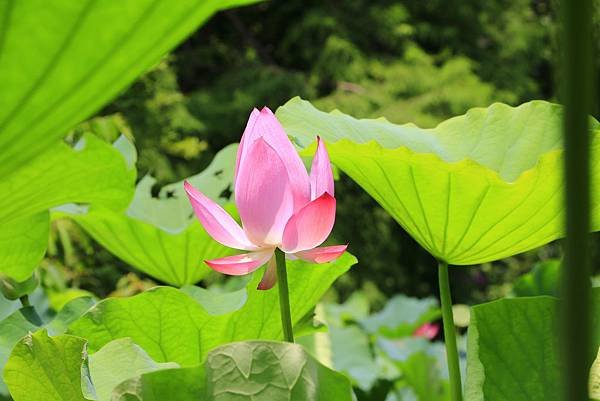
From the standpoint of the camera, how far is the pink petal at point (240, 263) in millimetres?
323

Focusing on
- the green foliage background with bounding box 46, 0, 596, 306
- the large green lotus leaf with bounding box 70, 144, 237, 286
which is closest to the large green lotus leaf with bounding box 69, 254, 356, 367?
the large green lotus leaf with bounding box 70, 144, 237, 286

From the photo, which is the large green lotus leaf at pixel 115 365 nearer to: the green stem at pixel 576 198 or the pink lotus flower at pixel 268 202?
the pink lotus flower at pixel 268 202

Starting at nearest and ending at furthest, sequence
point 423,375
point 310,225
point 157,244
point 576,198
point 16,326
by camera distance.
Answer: point 576,198, point 310,225, point 16,326, point 157,244, point 423,375

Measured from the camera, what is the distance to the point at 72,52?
7.8 inches

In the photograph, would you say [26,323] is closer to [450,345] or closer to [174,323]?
[174,323]

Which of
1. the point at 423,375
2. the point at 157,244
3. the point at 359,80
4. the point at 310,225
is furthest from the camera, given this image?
the point at 359,80

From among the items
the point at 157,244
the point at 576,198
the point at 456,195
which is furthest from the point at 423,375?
the point at 576,198

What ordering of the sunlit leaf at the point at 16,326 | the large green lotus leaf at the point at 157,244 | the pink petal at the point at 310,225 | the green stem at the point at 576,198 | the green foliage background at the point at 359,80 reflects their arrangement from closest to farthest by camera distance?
the green stem at the point at 576,198
the pink petal at the point at 310,225
the sunlit leaf at the point at 16,326
the large green lotus leaf at the point at 157,244
the green foliage background at the point at 359,80

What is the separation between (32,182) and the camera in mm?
354

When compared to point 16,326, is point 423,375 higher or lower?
lower

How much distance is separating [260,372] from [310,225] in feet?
0.21

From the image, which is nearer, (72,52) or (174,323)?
(72,52)

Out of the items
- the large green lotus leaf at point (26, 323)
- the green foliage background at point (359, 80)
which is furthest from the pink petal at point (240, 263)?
the green foliage background at point (359, 80)

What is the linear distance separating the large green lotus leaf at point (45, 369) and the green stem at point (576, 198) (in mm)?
223
